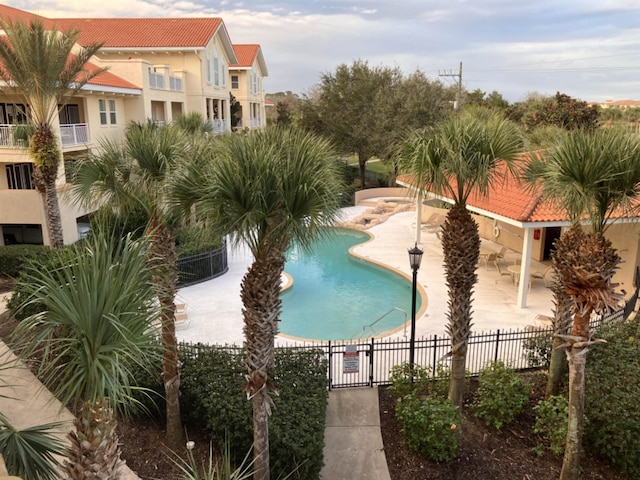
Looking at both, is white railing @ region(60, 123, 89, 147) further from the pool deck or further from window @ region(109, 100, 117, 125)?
the pool deck

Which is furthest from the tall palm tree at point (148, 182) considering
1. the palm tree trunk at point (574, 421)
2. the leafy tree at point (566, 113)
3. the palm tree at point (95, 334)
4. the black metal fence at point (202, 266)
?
the leafy tree at point (566, 113)

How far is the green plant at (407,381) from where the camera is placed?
1012 cm

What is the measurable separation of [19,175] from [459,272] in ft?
71.8

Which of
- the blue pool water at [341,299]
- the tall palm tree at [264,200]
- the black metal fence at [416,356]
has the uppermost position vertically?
the tall palm tree at [264,200]

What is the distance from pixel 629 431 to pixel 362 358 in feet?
19.6

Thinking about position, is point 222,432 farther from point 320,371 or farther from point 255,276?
point 255,276

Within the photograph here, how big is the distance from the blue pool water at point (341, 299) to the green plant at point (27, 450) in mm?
8535

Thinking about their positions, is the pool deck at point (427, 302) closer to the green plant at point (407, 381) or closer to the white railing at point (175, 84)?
the green plant at point (407, 381)

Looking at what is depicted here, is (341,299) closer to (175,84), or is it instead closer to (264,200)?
(264,200)

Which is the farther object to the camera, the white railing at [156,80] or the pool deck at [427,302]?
the white railing at [156,80]

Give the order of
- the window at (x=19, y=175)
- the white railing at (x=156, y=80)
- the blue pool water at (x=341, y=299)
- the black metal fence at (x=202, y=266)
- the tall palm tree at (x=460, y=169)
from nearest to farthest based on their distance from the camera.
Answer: the tall palm tree at (x=460, y=169) < the blue pool water at (x=341, y=299) < the black metal fence at (x=202, y=266) < the window at (x=19, y=175) < the white railing at (x=156, y=80)

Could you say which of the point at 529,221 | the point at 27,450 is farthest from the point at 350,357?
the point at 529,221

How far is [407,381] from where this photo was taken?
10.2 metres

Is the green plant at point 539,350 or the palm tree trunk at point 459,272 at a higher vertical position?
the palm tree trunk at point 459,272
